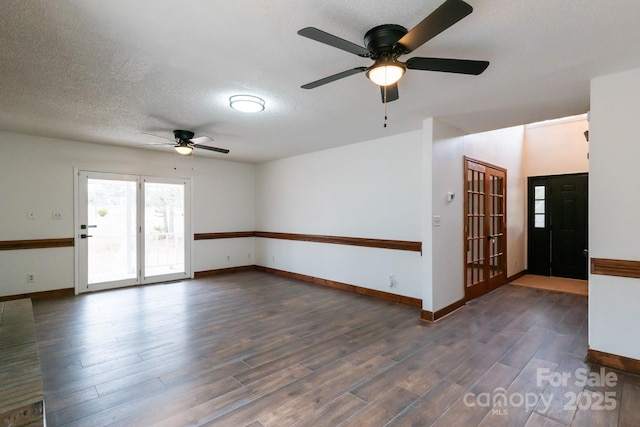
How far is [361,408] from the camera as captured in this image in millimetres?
2121

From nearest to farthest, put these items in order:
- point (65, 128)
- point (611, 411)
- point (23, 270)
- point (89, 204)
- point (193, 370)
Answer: point (611, 411)
point (193, 370)
point (65, 128)
point (23, 270)
point (89, 204)

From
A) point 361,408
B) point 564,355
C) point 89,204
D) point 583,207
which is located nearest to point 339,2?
point 361,408

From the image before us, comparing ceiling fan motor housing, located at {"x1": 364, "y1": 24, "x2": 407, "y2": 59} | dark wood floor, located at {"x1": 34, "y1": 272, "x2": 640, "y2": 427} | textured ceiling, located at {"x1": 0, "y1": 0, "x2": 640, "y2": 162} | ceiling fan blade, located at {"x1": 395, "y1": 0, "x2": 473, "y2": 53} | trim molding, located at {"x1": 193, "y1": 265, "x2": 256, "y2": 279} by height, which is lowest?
dark wood floor, located at {"x1": 34, "y1": 272, "x2": 640, "y2": 427}

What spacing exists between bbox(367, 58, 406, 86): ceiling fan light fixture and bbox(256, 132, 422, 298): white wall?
2610mm

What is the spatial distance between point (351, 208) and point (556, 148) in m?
4.47

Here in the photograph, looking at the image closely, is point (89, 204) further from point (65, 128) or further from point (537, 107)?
point (537, 107)

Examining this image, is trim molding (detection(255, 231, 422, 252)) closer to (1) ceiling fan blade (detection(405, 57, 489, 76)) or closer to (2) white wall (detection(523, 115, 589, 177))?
(1) ceiling fan blade (detection(405, 57, 489, 76))

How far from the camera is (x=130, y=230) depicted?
566 centimetres

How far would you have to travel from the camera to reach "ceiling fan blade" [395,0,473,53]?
4.56 ft

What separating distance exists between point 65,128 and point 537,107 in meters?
6.04

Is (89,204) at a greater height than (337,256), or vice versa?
(89,204)

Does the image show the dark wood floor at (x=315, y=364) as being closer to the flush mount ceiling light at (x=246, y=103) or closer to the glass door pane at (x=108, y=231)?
the glass door pane at (x=108, y=231)

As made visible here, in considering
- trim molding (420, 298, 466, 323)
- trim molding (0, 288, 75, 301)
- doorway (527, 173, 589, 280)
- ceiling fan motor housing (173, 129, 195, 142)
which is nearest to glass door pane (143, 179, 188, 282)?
trim molding (0, 288, 75, 301)

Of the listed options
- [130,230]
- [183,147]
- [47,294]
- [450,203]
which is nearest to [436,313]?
[450,203]
